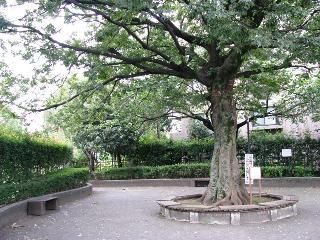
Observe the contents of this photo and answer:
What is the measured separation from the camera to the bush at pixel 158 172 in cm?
2183

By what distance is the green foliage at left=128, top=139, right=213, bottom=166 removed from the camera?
23750 millimetres

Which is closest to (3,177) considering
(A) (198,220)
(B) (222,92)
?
(A) (198,220)

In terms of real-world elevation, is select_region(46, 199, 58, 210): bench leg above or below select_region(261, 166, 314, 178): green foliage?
below

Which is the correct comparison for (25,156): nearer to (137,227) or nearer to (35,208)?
(35,208)

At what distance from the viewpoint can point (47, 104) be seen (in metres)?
13.5

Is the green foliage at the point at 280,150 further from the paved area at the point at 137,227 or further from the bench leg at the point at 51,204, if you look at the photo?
the bench leg at the point at 51,204

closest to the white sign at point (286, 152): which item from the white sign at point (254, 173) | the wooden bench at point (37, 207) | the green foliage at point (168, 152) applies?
the green foliage at point (168, 152)

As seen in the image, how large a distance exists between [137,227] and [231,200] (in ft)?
9.22

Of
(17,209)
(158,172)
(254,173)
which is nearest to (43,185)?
(17,209)

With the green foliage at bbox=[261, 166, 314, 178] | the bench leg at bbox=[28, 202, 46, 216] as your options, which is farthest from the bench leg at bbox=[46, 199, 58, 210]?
the green foliage at bbox=[261, 166, 314, 178]

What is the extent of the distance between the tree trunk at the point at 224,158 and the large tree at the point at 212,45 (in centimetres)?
3

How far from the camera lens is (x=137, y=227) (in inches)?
399

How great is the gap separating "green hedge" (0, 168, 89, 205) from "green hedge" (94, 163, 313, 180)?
4.67 meters

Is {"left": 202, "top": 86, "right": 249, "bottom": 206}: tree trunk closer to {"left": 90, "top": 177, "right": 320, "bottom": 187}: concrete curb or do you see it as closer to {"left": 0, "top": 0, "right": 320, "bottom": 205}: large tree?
{"left": 0, "top": 0, "right": 320, "bottom": 205}: large tree
